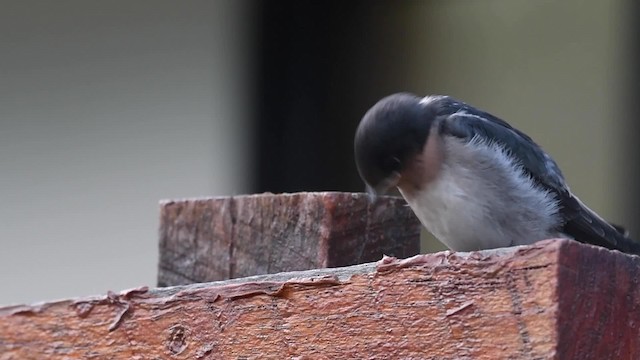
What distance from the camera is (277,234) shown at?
4.45 ft

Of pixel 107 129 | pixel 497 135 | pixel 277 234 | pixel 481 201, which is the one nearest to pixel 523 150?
pixel 497 135

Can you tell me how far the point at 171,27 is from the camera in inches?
128

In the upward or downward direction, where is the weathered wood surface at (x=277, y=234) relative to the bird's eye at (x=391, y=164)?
downward

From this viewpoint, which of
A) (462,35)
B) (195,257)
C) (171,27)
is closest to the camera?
(195,257)

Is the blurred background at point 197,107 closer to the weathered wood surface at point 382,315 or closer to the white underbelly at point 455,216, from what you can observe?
the white underbelly at point 455,216

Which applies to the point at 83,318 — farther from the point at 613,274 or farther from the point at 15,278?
the point at 15,278

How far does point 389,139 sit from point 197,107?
1671 millimetres

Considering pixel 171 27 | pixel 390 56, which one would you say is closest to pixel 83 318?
pixel 171 27

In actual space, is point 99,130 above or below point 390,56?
below

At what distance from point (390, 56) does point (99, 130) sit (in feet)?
3.67

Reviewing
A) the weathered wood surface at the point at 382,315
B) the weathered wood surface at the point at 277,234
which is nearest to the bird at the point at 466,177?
the weathered wood surface at the point at 277,234

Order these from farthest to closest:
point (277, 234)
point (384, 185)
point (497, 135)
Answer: point (497, 135)
point (384, 185)
point (277, 234)

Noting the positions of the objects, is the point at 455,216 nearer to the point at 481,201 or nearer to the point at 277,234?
the point at 481,201

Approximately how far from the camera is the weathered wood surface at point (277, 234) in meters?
1.31
